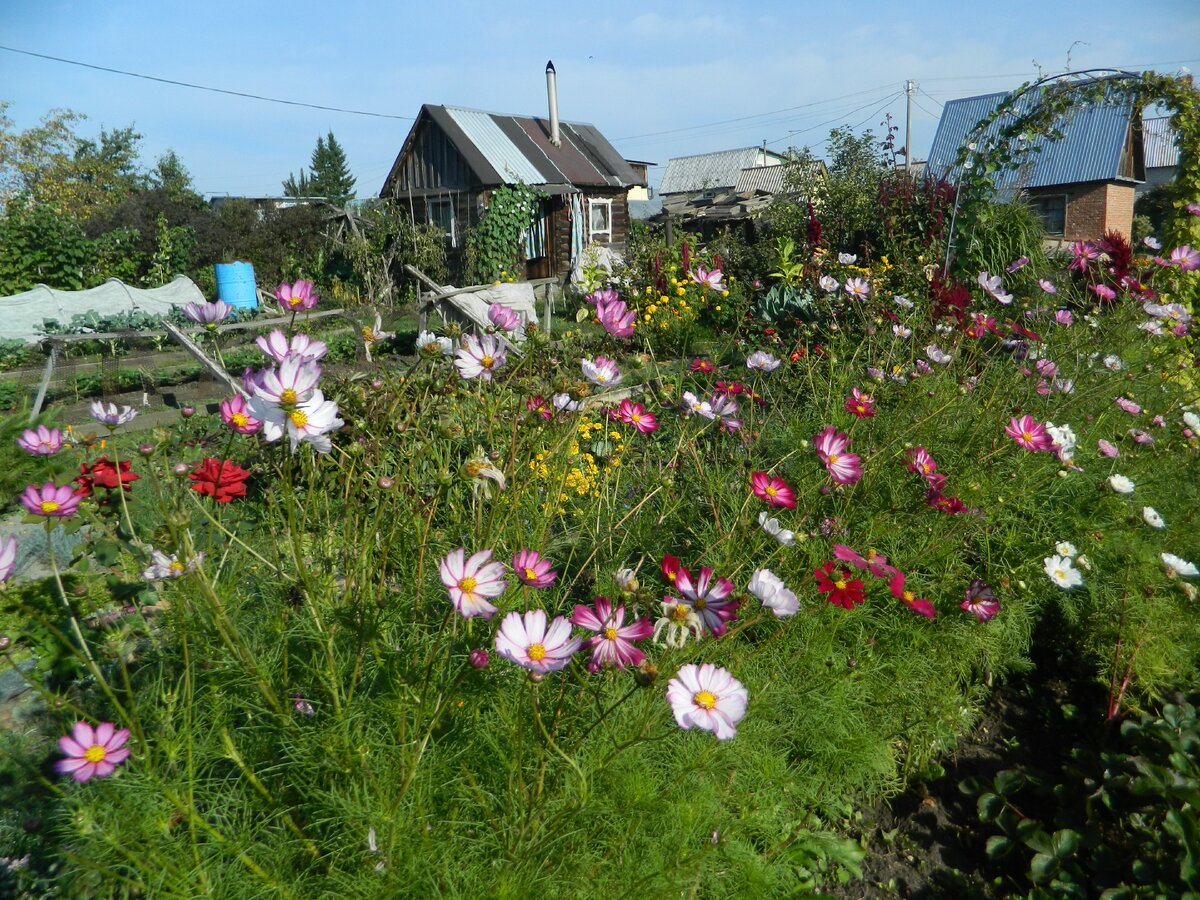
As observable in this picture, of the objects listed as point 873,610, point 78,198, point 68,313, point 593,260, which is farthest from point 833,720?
point 78,198

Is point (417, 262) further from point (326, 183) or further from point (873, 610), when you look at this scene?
point (326, 183)

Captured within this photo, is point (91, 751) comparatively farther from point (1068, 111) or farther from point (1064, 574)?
point (1068, 111)

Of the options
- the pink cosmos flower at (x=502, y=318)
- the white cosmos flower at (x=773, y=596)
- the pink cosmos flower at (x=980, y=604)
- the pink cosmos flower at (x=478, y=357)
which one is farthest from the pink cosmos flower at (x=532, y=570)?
the pink cosmos flower at (x=980, y=604)

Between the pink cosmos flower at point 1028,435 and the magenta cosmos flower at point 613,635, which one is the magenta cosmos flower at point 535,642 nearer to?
the magenta cosmos flower at point 613,635

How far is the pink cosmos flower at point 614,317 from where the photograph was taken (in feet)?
5.46

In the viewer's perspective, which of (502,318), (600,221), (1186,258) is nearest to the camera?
(502,318)

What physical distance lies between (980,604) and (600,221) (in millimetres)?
15861

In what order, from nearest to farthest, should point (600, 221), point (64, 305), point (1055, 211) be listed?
1. point (64, 305)
2. point (600, 221)
3. point (1055, 211)

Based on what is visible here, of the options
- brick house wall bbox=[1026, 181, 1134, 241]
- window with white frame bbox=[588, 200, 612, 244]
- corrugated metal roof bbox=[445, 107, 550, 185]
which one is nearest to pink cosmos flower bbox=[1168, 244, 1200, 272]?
corrugated metal roof bbox=[445, 107, 550, 185]

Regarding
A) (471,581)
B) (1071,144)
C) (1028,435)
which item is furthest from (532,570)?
(1071,144)

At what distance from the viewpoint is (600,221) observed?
16.8 metres

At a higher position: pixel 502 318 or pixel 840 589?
pixel 502 318

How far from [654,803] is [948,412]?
5.97 feet

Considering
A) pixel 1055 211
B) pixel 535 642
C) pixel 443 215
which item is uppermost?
pixel 1055 211
